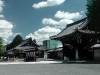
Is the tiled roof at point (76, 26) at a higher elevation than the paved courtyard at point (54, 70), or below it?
higher

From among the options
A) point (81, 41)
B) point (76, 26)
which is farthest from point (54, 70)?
point (76, 26)

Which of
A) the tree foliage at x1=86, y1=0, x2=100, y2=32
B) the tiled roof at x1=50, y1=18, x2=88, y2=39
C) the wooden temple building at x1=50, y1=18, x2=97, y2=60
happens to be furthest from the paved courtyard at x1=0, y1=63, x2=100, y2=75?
the tiled roof at x1=50, y1=18, x2=88, y2=39

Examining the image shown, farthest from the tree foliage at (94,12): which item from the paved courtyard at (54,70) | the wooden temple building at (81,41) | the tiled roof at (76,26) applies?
the paved courtyard at (54,70)

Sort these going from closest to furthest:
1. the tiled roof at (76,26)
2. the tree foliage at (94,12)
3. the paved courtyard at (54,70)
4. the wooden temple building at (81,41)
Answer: the paved courtyard at (54,70)
the tree foliage at (94,12)
the wooden temple building at (81,41)
the tiled roof at (76,26)

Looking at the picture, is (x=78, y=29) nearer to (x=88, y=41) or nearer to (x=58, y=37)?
(x=88, y=41)

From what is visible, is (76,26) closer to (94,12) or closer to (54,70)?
(94,12)

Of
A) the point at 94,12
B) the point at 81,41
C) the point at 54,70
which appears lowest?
the point at 54,70

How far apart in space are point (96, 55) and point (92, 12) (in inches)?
449

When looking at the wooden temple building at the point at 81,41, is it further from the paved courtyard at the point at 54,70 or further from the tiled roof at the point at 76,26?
the paved courtyard at the point at 54,70

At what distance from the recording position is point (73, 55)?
48.1 meters

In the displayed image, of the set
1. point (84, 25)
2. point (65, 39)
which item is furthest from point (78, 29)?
point (65, 39)

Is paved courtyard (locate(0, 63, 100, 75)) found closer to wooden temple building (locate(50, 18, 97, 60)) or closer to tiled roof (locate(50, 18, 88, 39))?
wooden temple building (locate(50, 18, 97, 60))

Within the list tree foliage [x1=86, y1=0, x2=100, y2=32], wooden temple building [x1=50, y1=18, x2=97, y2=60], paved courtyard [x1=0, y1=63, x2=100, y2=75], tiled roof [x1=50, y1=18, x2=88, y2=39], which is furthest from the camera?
tiled roof [x1=50, y1=18, x2=88, y2=39]

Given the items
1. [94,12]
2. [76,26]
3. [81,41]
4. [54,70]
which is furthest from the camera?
[76,26]
